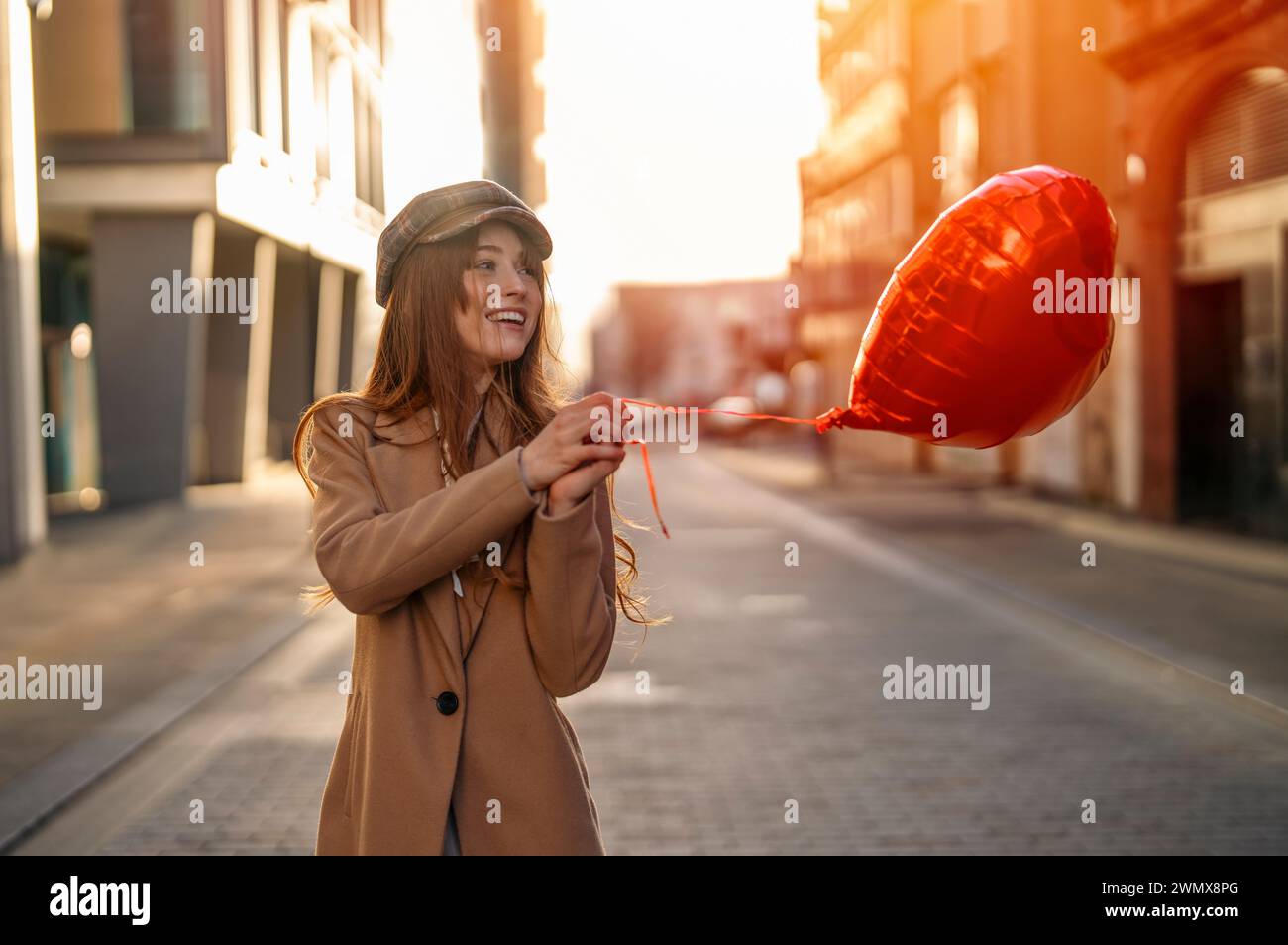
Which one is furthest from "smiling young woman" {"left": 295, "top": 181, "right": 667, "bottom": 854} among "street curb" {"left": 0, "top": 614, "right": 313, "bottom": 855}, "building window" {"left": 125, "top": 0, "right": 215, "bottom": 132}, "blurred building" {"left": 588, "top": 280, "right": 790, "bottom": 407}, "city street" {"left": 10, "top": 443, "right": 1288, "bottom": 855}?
"blurred building" {"left": 588, "top": 280, "right": 790, "bottom": 407}

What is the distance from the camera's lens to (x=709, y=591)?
12.8 meters

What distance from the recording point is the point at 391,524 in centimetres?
213

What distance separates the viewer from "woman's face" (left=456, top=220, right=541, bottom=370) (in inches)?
90.4

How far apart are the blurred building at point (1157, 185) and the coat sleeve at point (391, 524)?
14756mm

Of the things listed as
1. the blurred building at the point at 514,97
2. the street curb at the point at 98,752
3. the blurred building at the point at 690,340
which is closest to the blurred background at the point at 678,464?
the street curb at the point at 98,752

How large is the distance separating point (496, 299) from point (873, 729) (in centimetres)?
552

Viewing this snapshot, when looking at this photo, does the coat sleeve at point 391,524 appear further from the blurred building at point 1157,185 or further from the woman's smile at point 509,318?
the blurred building at point 1157,185

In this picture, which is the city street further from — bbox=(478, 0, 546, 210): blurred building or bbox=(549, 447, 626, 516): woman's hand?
A: bbox=(478, 0, 546, 210): blurred building

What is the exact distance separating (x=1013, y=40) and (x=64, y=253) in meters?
17.9

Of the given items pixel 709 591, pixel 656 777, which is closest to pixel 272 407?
pixel 709 591

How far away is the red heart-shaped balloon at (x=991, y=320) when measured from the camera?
2262 millimetres

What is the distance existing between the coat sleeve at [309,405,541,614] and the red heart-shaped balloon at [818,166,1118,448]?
1.97 ft
